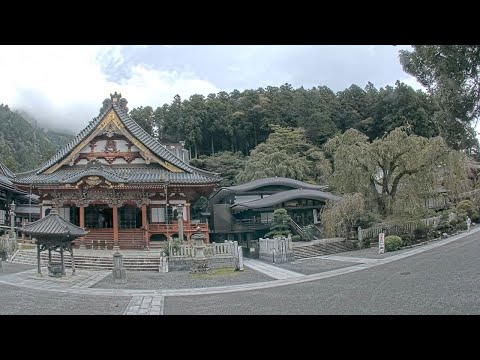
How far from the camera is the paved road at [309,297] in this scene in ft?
19.8

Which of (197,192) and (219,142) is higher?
(219,142)

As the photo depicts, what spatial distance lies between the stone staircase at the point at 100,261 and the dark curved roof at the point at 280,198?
7.08 m

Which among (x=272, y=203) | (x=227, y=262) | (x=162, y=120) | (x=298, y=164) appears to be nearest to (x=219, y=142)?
(x=162, y=120)

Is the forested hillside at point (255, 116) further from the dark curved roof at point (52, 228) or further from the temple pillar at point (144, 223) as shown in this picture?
the dark curved roof at point (52, 228)

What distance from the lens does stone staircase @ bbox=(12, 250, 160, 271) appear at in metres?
11.9

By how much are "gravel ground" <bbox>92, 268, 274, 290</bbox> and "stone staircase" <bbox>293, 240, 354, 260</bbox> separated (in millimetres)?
4155

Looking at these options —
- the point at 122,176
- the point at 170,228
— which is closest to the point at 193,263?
the point at 170,228

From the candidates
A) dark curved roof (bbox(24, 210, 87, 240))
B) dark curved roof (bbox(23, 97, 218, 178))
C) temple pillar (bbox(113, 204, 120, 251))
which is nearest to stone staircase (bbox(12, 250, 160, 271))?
temple pillar (bbox(113, 204, 120, 251))

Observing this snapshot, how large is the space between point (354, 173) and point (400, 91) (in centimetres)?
799

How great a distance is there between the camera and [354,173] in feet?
52.5

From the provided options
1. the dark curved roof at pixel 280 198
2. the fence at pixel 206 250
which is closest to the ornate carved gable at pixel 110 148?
the dark curved roof at pixel 280 198

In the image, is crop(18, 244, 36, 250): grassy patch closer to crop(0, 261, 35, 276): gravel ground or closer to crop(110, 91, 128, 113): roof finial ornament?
crop(0, 261, 35, 276): gravel ground

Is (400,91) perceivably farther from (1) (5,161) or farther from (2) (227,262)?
(1) (5,161)
